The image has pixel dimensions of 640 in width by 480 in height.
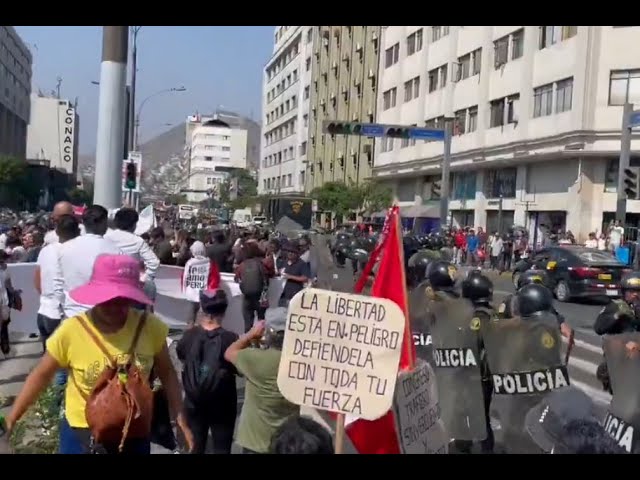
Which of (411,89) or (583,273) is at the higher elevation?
(411,89)

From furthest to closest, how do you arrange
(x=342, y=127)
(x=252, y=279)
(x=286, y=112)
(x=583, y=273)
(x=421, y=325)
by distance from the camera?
(x=286, y=112), (x=342, y=127), (x=583, y=273), (x=252, y=279), (x=421, y=325)

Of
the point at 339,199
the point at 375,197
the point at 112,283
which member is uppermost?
the point at 375,197

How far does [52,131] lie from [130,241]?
130 metres

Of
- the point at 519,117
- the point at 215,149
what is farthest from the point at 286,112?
the point at 215,149

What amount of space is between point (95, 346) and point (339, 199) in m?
53.2

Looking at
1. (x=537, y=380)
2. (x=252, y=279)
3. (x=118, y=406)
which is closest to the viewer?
(x=118, y=406)

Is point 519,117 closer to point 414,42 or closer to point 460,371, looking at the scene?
point 414,42

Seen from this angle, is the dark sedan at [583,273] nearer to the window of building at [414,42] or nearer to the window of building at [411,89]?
the window of building at [411,89]

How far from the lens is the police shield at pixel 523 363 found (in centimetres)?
593

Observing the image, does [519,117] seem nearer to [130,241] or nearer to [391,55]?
[391,55]

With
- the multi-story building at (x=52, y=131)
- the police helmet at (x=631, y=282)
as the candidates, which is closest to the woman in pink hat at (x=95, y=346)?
the police helmet at (x=631, y=282)

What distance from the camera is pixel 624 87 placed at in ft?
113

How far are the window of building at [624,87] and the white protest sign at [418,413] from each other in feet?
106

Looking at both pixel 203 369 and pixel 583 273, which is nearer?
pixel 203 369
